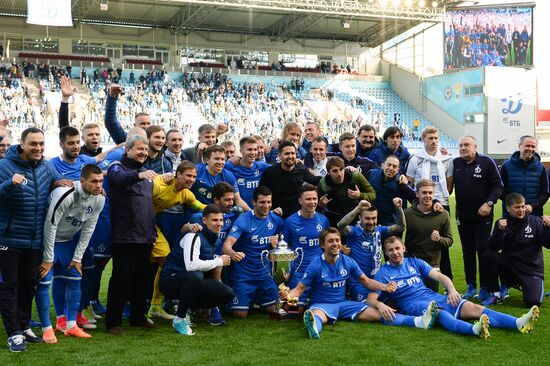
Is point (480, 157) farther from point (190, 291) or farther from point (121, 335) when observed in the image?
point (121, 335)

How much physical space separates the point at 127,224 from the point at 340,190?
2.46 meters

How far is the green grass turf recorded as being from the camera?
17.0 ft

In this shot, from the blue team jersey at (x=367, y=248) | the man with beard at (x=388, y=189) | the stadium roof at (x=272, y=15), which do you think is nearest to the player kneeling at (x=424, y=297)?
the blue team jersey at (x=367, y=248)

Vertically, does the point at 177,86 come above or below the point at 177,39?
below

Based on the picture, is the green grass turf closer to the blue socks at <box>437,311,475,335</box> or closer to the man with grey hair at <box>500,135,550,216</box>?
the blue socks at <box>437,311,475,335</box>

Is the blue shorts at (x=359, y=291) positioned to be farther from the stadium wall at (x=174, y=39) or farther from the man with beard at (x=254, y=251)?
the stadium wall at (x=174, y=39)

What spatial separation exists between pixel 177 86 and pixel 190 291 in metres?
32.3

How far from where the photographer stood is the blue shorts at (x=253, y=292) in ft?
22.7

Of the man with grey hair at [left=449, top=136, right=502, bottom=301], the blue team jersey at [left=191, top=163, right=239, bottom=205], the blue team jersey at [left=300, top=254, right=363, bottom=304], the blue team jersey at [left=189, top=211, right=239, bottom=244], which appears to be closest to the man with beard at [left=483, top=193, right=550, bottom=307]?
the man with grey hair at [left=449, top=136, right=502, bottom=301]

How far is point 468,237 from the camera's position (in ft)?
26.2

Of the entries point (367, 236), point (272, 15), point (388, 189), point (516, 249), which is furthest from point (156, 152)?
point (272, 15)

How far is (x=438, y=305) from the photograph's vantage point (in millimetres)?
6348

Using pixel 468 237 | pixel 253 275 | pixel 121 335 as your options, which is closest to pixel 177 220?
pixel 253 275

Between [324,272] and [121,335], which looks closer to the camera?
[121,335]
